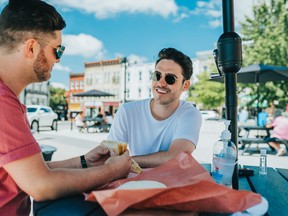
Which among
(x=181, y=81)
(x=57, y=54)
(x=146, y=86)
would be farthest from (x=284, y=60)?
(x=146, y=86)

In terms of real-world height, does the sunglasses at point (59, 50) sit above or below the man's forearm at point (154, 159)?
above

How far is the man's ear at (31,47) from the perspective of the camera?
1.34 m

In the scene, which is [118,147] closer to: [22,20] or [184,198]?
[184,198]

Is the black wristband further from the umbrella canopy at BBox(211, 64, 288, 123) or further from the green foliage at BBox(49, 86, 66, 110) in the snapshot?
the green foliage at BBox(49, 86, 66, 110)

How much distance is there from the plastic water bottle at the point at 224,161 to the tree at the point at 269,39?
2079cm

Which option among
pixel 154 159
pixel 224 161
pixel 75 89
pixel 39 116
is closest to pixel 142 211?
pixel 224 161

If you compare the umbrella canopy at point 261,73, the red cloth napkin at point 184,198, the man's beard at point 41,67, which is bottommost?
the red cloth napkin at point 184,198

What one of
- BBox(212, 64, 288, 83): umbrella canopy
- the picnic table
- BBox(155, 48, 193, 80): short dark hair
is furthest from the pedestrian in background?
the picnic table

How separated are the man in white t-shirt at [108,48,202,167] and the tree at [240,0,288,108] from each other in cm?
1987

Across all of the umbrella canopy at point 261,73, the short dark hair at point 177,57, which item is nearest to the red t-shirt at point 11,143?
the short dark hair at point 177,57

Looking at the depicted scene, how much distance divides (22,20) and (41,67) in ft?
0.75

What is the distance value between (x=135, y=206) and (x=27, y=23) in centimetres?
95

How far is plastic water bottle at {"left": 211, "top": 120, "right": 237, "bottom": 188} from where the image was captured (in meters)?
1.51

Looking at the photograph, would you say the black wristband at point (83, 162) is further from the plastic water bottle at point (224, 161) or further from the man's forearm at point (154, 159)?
the plastic water bottle at point (224, 161)
